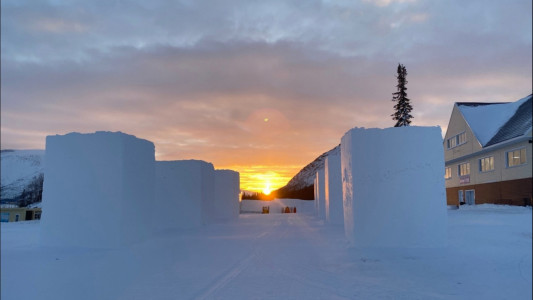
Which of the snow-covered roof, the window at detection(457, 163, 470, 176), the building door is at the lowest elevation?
the building door

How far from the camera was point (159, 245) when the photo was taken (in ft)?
41.3

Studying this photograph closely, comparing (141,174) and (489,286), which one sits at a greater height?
(141,174)

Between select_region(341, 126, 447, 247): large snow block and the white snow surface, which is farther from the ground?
the white snow surface

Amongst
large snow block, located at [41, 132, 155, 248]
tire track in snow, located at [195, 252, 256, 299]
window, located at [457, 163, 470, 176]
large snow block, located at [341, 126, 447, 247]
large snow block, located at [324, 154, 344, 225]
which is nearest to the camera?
tire track in snow, located at [195, 252, 256, 299]

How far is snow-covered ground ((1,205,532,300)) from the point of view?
6.21 m

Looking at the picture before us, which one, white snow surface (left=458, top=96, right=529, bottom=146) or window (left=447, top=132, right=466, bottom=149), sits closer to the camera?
white snow surface (left=458, top=96, right=529, bottom=146)

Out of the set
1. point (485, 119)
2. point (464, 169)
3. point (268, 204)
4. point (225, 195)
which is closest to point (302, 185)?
point (268, 204)

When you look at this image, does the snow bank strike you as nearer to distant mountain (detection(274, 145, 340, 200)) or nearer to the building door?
the building door

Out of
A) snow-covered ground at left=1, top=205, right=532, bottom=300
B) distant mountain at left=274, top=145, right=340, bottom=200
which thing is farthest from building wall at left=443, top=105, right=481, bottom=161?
distant mountain at left=274, top=145, right=340, bottom=200

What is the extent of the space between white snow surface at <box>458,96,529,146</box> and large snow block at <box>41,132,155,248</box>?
10634 millimetres

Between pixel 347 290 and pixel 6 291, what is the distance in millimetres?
5749

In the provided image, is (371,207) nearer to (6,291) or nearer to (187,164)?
(6,291)

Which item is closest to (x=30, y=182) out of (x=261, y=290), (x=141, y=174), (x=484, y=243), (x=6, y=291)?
(x=141, y=174)

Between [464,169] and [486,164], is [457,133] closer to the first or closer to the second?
[486,164]
